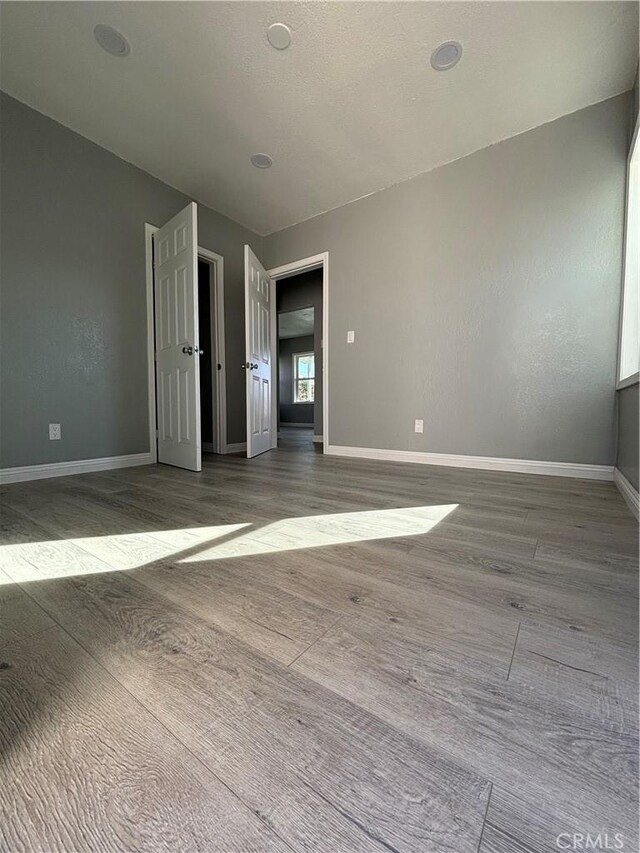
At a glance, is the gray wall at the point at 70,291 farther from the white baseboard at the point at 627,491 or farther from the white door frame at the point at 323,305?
the white baseboard at the point at 627,491

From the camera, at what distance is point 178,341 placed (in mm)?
2643

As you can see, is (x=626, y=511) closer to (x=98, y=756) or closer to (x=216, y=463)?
(x=98, y=756)

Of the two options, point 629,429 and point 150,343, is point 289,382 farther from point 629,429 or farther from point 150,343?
point 629,429

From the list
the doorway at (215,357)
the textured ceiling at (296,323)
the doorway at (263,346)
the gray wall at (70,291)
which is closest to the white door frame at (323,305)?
the doorway at (263,346)

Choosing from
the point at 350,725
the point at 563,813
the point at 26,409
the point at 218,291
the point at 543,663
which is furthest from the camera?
the point at 218,291

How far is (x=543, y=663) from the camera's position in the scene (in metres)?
0.63

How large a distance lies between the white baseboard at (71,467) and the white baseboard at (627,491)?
316 cm

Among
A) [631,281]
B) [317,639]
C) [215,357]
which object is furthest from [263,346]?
[317,639]

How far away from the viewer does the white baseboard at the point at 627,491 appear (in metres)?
1.48

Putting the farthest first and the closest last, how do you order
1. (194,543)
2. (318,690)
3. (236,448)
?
(236,448)
(194,543)
(318,690)

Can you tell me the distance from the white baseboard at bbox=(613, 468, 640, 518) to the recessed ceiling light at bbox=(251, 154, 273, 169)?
3.25m

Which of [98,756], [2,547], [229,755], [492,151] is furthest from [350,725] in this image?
[492,151]

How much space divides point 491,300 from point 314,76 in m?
1.82

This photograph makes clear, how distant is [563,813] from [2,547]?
5.22 feet
